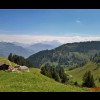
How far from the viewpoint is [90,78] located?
92812 mm
